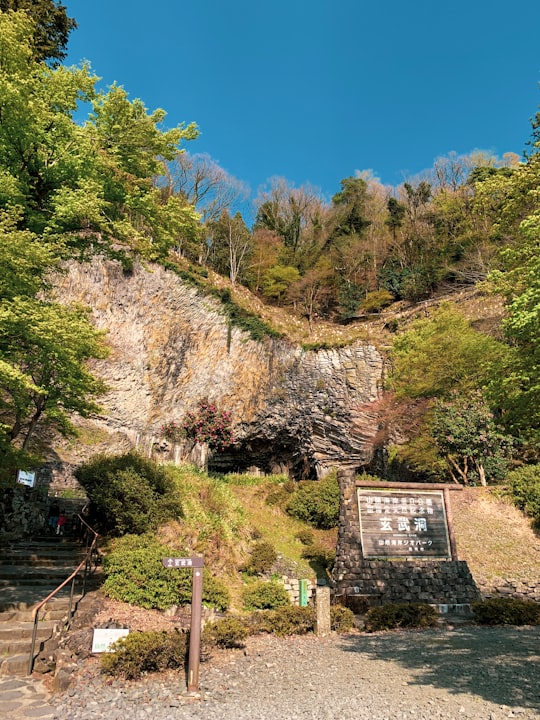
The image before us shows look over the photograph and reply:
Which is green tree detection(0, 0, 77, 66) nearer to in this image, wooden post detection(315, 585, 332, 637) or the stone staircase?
the stone staircase

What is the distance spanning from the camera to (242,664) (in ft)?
23.0

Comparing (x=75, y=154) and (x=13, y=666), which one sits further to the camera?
(x=75, y=154)

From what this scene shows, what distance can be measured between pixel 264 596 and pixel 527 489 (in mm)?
10226

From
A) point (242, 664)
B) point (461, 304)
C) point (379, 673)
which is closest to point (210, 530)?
point (242, 664)

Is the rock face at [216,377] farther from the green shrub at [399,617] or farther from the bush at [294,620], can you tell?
the bush at [294,620]

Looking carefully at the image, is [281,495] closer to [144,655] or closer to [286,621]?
[286,621]

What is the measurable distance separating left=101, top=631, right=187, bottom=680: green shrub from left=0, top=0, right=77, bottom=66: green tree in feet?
46.6

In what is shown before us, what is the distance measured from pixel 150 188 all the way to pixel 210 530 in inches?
352

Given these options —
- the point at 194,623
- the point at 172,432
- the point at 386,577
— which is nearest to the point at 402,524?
the point at 386,577

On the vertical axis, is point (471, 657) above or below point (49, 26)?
below

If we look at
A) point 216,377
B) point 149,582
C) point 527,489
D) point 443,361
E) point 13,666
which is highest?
point 216,377

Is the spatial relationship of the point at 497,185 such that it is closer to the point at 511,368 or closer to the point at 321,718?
the point at 511,368

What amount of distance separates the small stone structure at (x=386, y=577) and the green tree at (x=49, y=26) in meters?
14.9

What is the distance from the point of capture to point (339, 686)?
5.80 m
